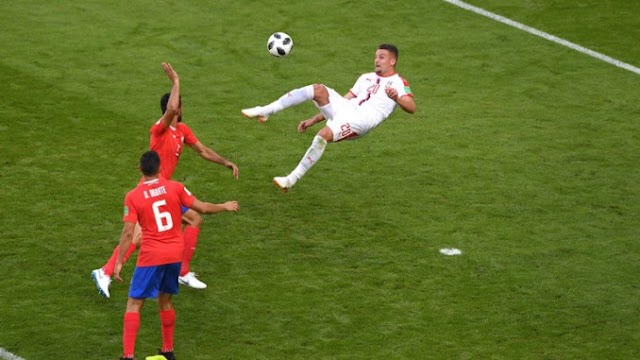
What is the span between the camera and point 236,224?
53.5 ft

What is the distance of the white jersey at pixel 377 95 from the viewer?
53.4 ft

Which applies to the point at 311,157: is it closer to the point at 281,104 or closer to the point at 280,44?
the point at 281,104

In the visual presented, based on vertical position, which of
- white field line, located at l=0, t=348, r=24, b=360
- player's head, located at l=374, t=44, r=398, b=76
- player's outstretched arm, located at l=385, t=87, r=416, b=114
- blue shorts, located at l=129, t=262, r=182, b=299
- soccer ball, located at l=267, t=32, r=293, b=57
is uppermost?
soccer ball, located at l=267, t=32, r=293, b=57

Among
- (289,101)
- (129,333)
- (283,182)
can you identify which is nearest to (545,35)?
(289,101)

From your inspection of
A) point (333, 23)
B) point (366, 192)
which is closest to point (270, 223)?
point (366, 192)

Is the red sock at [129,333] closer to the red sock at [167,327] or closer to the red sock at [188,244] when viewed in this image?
the red sock at [167,327]

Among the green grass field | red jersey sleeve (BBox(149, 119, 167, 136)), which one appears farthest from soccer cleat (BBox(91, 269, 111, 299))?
red jersey sleeve (BBox(149, 119, 167, 136))

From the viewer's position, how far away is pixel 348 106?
16156 mm

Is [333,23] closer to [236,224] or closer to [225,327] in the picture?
[236,224]

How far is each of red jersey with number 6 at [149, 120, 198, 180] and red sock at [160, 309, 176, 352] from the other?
200cm

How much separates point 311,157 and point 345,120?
648mm

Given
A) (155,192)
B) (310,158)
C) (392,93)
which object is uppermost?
(392,93)

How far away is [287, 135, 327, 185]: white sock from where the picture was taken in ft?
52.0

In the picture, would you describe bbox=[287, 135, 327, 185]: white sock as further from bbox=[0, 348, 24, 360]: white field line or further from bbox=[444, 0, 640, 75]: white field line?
bbox=[444, 0, 640, 75]: white field line
